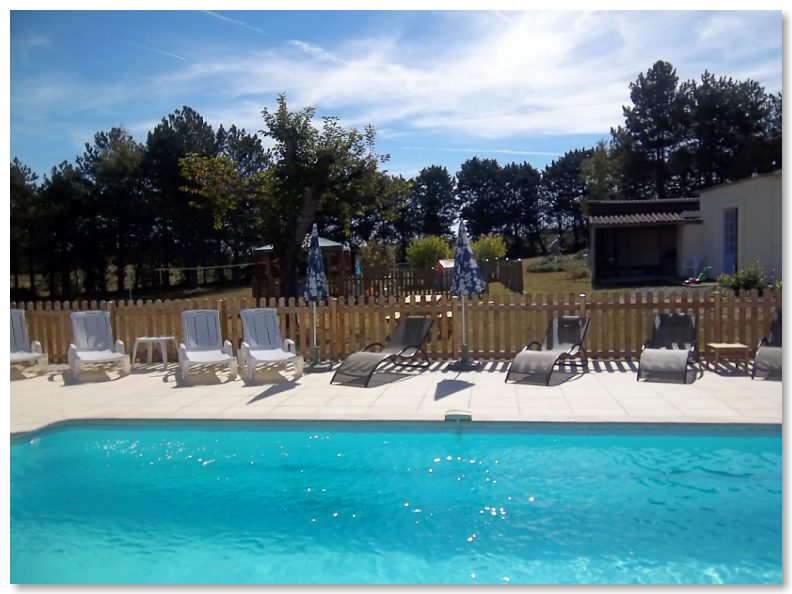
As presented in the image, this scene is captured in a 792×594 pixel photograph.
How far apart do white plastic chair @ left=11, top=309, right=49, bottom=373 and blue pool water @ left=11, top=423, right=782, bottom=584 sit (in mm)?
4038

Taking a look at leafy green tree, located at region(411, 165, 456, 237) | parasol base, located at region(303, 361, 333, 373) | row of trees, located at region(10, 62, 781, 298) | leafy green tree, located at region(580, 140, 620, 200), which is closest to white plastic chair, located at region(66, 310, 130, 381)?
parasol base, located at region(303, 361, 333, 373)

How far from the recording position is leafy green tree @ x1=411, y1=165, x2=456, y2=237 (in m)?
55.8

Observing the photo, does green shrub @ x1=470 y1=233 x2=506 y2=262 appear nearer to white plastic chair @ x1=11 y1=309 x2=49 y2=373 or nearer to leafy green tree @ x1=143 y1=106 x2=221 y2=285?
leafy green tree @ x1=143 y1=106 x2=221 y2=285

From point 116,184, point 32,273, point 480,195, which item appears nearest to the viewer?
point 32,273

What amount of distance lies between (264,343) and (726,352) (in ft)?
23.5

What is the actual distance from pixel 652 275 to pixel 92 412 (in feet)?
72.5

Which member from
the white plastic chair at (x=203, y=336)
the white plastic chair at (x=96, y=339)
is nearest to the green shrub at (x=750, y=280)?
the white plastic chair at (x=203, y=336)

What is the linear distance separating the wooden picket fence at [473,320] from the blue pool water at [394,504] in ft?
13.2

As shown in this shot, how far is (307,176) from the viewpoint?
1582 centimetres

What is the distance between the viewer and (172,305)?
11773mm

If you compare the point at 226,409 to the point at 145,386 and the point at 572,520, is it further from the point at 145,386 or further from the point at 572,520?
the point at 572,520

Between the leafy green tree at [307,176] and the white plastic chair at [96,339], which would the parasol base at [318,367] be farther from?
the leafy green tree at [307,176]

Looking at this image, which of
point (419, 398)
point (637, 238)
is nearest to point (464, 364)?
point (419, 398)

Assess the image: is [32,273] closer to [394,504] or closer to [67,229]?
[67,229]
